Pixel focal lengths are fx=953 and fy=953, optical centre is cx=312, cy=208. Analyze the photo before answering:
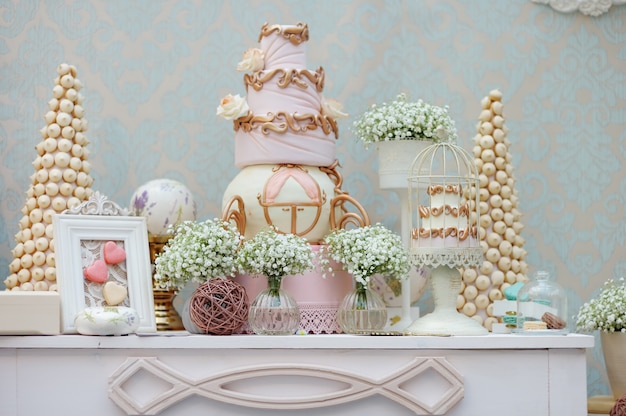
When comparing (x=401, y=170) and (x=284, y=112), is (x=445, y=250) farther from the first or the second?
(x=284, y=112)

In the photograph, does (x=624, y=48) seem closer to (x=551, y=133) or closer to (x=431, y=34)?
(x=551, y=133)

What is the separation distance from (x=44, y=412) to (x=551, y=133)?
1664 mm

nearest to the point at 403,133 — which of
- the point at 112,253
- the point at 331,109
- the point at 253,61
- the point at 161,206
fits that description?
the point at 331,109

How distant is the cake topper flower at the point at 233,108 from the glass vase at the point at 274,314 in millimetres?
483

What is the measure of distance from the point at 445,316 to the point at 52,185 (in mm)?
1080

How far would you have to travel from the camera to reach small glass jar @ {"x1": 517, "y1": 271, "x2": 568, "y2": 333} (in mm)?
2223

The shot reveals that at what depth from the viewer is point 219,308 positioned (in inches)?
86.4

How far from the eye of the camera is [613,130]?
2.87m

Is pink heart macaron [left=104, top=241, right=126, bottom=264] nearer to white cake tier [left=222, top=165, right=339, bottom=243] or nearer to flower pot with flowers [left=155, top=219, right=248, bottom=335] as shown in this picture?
flower pot with flowers [left=155, top=219, right=248, bottom=335]

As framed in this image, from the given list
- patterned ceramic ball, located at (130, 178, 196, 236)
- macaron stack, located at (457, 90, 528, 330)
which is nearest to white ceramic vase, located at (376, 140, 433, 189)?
macaron stack, located at (457, 90, 528, 330)

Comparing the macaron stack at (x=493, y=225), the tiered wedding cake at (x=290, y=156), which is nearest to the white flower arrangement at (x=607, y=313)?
the macaron stack at (x=493, y=225)

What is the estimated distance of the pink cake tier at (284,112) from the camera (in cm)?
243

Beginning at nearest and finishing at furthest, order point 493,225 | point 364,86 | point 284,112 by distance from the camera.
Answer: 1. point 284,112
2. point 493,225
3. point 364,86

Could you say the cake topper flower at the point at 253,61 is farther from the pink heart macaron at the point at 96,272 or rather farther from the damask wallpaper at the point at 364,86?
the pink heart macaron at the point at 96,272
